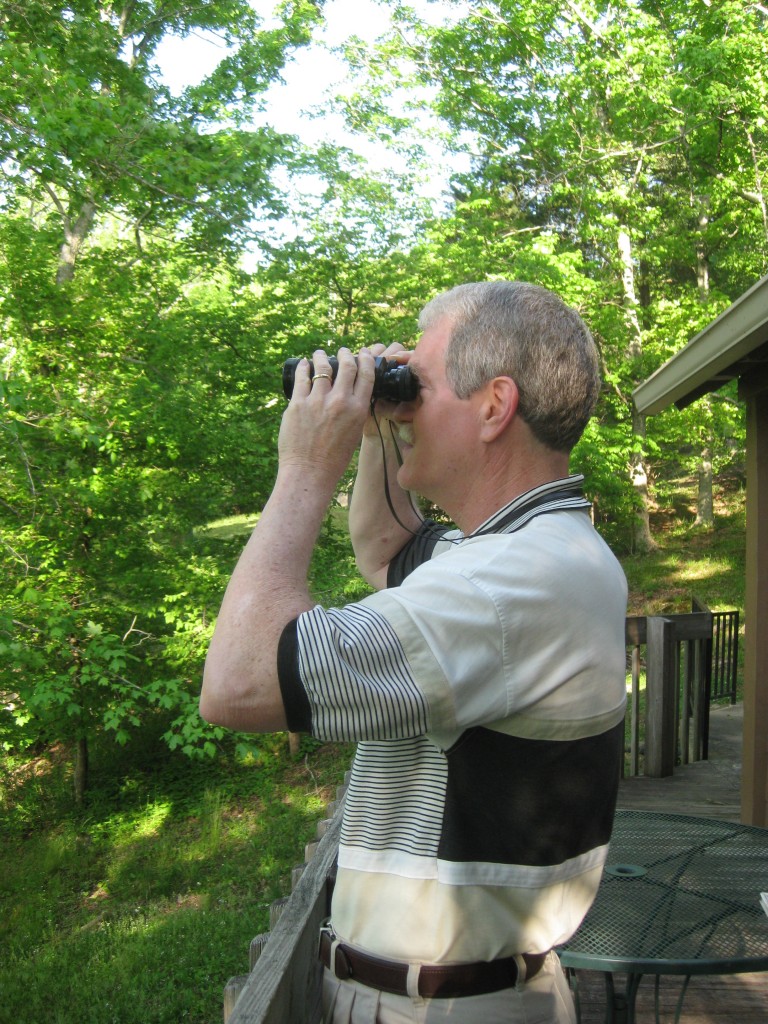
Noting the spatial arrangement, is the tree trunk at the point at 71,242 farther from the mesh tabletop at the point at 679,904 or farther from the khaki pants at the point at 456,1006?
the khaki pants at the point at 456,1006

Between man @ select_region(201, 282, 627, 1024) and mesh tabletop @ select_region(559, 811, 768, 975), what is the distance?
415 millimetres

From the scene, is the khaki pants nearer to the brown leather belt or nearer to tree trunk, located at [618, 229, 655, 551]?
the brown leather belt

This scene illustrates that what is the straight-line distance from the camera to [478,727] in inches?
37.7

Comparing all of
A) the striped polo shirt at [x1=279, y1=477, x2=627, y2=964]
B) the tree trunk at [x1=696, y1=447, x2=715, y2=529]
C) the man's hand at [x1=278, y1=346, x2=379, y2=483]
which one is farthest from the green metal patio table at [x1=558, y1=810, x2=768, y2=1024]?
the tree trunk at [x1=696, y1=447, x2=715, y2=529]

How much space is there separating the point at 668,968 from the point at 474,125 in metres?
14.8

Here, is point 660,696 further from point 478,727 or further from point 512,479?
point 478,727

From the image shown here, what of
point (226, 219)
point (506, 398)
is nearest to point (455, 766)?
point (506, 398)

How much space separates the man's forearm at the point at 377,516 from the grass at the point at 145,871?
437 cm

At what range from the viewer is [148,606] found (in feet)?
23.4

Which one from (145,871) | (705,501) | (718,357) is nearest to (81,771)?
(145,871)

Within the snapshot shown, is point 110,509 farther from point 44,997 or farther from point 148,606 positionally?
point 44,997

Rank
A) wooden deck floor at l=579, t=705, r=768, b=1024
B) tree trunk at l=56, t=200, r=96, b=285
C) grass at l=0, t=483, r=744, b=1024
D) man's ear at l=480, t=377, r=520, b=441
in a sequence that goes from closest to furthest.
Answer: man's ear at l=480, t=377, r=520, b=441
wooden deck floor at l=579, t=705, r=768, b=1024
grass at l=0, t=483, r=744, b=1024
tree trunk at l=56, t=200, r=96, b=285

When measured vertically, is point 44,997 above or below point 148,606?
below

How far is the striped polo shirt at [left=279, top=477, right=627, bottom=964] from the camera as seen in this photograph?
0.89 meters
